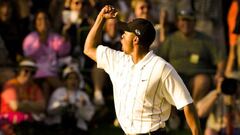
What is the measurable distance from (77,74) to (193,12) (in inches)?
71.6

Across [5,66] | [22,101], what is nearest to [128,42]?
[22,101]

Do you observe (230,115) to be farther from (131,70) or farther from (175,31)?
(131,70)

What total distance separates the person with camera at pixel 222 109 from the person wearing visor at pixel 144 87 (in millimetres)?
3090

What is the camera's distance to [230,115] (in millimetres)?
9852

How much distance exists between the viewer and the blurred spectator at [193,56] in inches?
407

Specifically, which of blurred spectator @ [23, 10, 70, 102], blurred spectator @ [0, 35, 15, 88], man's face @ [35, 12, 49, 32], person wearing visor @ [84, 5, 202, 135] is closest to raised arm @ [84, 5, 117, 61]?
person wearing visor @ [84, 5, 202, 135]

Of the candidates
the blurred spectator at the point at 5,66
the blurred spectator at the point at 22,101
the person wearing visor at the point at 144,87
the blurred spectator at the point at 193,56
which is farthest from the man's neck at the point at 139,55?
the blurred spectator at the point at 5,66

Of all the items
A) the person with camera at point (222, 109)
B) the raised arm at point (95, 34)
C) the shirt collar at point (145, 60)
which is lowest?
the person with camera at point (222, 109)

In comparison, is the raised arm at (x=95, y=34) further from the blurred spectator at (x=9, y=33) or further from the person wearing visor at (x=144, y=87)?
the blurred spectator at (x=9, y=33)

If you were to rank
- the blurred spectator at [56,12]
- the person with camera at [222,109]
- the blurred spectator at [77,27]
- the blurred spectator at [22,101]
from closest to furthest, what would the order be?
the person with camera at [222,109] → the blurred spectator at [22,101] → the blurred spectator at [77,27] → the blurred spectator at [56,12]

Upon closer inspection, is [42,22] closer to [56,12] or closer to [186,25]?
[56,12]

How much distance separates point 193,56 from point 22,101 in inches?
89.5

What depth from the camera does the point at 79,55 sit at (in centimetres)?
1073

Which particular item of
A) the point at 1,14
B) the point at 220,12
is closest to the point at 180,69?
the point at 220,12
